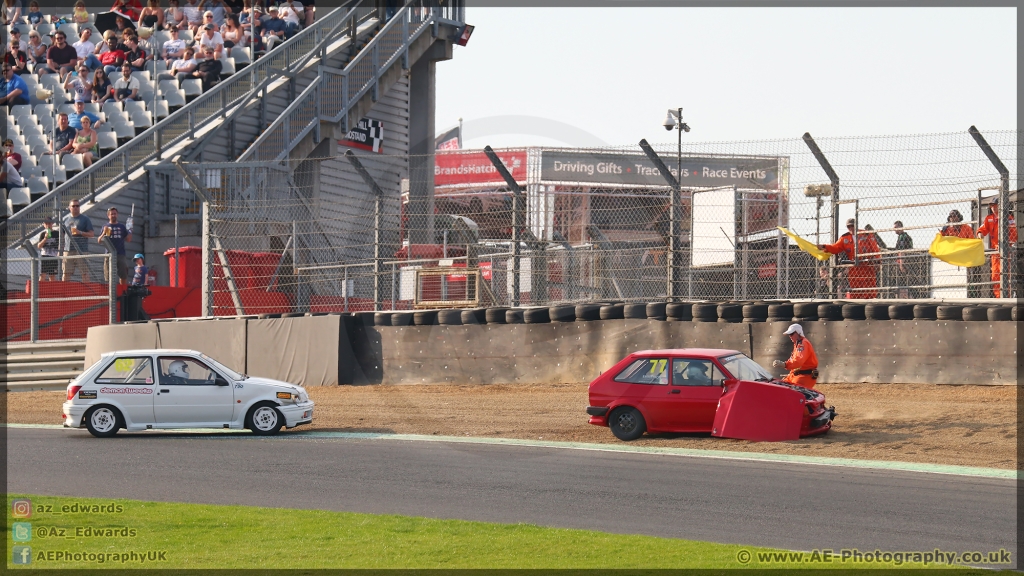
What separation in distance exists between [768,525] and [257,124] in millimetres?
21740

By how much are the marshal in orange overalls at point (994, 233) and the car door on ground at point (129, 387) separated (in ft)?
34.7

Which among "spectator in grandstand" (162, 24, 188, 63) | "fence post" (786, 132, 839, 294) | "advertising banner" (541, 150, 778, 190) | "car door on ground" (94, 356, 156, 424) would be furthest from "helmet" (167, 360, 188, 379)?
"spectator in grandstand" (162, 24, 188, 63)

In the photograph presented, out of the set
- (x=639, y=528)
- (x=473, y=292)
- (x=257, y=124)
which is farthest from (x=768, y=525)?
(x=257, y=124)

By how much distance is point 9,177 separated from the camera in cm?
2609

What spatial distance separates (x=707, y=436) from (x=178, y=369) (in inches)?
247

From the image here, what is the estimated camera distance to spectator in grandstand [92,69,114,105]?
94.0 feet

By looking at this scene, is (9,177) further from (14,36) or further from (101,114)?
(14,36)

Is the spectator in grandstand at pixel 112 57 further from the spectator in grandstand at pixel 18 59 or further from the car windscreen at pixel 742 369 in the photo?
the car windscreen at pixel 742 369

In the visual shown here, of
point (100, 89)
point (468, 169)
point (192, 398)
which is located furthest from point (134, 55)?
point (192, 398)

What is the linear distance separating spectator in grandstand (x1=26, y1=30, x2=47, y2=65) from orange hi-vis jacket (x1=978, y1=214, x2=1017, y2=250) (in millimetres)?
23728

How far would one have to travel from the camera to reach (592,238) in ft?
68.2

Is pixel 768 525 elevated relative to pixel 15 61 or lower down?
lower down

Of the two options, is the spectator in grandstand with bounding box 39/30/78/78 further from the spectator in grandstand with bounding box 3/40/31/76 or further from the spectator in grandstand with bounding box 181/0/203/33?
the spectator in grandstand with bounding box 181/0/203/33

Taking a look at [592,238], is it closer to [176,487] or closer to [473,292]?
[473,292]
